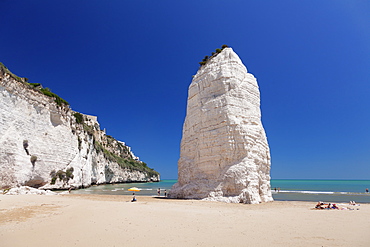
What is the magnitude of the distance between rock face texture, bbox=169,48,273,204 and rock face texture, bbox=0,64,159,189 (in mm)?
15507

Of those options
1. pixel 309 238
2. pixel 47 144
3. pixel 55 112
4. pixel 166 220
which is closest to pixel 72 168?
pixel 47 144

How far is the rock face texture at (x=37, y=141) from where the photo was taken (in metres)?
20.1

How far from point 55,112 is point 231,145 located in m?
23.8

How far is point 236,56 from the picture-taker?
18.5 m

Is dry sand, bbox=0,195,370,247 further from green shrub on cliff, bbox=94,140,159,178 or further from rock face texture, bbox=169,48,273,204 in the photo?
green shrub on cliff, bbox=94,140,159,178

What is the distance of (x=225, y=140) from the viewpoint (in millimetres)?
15375

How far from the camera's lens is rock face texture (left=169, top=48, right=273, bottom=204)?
14641 millimetres

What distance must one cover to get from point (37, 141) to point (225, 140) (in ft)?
69.3

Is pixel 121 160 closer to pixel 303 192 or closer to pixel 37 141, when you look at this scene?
pixel 37 141

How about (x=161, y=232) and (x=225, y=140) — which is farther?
(x=225, y=140)

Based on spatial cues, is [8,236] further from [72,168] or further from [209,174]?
[72,168]

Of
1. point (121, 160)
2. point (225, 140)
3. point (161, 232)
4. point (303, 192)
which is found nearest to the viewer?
point (161, 232)

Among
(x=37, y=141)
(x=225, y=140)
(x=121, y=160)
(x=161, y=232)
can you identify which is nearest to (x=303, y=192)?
(x=225, y=140)

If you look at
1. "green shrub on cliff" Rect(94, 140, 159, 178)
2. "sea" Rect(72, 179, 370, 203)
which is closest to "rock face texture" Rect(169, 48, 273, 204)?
"sea" Rect(72, 179, 370, 203)
